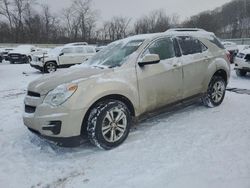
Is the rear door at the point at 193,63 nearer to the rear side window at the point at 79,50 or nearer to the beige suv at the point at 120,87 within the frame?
the beige suv at the point at 120,87

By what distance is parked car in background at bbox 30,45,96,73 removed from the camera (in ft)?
51.8

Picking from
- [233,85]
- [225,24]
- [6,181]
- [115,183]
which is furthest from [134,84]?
[225,24]

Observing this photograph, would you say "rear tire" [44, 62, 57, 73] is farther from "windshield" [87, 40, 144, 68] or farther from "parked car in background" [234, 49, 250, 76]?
"windshield" [87, 40, 144, 68]

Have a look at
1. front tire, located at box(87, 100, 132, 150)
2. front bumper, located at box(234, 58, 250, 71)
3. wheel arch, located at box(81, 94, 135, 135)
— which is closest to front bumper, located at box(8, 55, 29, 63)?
front bumper, located at box(234, 58, 250, 71)

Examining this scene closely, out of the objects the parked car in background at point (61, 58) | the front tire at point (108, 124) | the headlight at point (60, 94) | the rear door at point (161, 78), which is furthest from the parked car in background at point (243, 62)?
the headlight at point (60, 94)

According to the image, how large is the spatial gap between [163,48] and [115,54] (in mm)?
872

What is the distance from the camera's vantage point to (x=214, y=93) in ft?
20.5

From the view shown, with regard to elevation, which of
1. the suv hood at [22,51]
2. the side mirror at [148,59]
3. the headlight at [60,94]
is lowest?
the headlight at [60,94]

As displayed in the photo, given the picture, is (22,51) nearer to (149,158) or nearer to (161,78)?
(161,78)

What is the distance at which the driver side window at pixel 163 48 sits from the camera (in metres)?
5.02

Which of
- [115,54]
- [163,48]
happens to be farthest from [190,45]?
[115,54]

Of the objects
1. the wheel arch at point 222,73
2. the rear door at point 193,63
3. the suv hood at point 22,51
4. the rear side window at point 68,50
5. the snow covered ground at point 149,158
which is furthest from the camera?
the suv hood at point 22,51

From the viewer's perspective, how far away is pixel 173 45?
5.37m

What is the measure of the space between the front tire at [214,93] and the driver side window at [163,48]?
138cm
